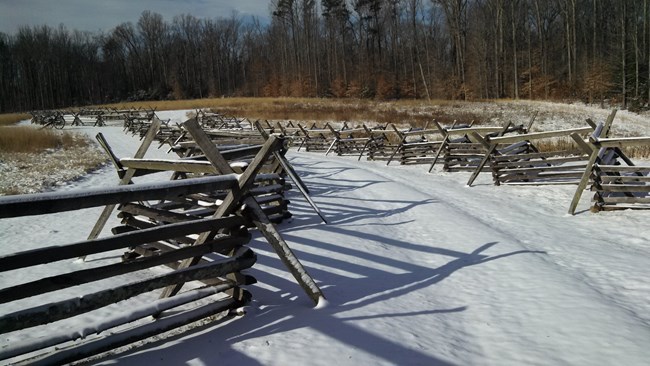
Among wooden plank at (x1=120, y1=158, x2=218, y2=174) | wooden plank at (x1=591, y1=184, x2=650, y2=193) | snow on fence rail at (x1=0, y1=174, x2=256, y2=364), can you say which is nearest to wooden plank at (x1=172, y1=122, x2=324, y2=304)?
snow on fence rail at (x1=0, y1=174, x2=256, y2=364)

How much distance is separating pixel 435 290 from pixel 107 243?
339 cm

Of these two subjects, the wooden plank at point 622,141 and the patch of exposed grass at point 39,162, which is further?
the patch of exposed grass at point 39,162

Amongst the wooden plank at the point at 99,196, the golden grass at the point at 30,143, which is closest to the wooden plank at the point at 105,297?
the wooden plank at the point at 99,196

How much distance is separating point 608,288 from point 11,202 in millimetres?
5751

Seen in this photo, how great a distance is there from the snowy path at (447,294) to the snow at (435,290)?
0.02 meters

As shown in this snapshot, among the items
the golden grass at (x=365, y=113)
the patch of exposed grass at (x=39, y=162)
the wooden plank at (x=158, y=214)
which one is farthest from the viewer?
the golden grass at (x=365, y=113)

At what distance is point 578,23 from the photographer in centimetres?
5231

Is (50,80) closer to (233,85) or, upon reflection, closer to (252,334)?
(233,85)

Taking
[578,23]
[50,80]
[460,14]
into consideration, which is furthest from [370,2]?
[50,80]

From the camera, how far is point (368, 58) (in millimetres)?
64000

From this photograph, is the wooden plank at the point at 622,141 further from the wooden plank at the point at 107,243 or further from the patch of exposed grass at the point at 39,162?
the patch of exposed grass at the point at 39,162

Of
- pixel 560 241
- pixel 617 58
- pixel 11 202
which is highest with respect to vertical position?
pixel 617 58

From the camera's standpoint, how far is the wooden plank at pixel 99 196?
9.80 feet

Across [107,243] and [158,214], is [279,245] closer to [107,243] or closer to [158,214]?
[107,243]
